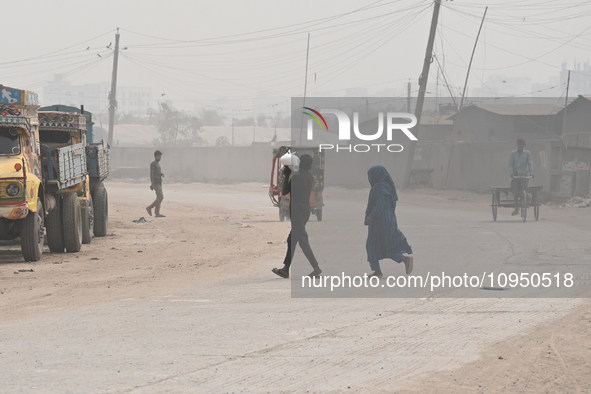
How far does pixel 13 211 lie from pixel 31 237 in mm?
804

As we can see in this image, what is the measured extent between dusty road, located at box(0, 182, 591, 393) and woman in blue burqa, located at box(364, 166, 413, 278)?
1118 mm

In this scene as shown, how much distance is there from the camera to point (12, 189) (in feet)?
43.0

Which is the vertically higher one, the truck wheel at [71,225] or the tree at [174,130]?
the tree at [174,130]

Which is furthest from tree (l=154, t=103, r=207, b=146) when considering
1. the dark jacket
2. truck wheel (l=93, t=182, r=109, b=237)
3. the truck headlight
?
the dark jacket

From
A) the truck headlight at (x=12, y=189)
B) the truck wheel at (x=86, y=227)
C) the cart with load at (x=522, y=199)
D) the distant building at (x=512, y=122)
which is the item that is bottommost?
the truck wheel at (x=86, y=227)

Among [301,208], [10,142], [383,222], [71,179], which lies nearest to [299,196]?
[301,208]

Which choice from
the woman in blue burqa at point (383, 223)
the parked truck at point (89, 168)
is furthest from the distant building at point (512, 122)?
the woman in blue burqa at point (383, 223)

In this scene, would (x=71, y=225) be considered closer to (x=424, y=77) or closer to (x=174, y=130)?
(x=424, y=77)

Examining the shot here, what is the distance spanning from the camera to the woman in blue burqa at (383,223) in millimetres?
10398

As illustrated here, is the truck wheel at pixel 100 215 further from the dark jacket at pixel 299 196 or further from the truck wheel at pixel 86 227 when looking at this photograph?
the dark jacket at pixel 299 196

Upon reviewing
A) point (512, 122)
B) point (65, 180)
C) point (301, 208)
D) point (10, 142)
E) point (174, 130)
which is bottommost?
point (301, 208)

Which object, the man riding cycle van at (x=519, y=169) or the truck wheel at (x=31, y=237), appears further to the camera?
the man riding cycle van at (x=519, y=169)

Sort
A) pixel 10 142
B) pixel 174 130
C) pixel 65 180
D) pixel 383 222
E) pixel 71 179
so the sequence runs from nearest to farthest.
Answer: pixel 383 222, pixel 10 142, pixel 65 180, pixel 71 179, pixel 174 130

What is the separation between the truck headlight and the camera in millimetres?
13078
